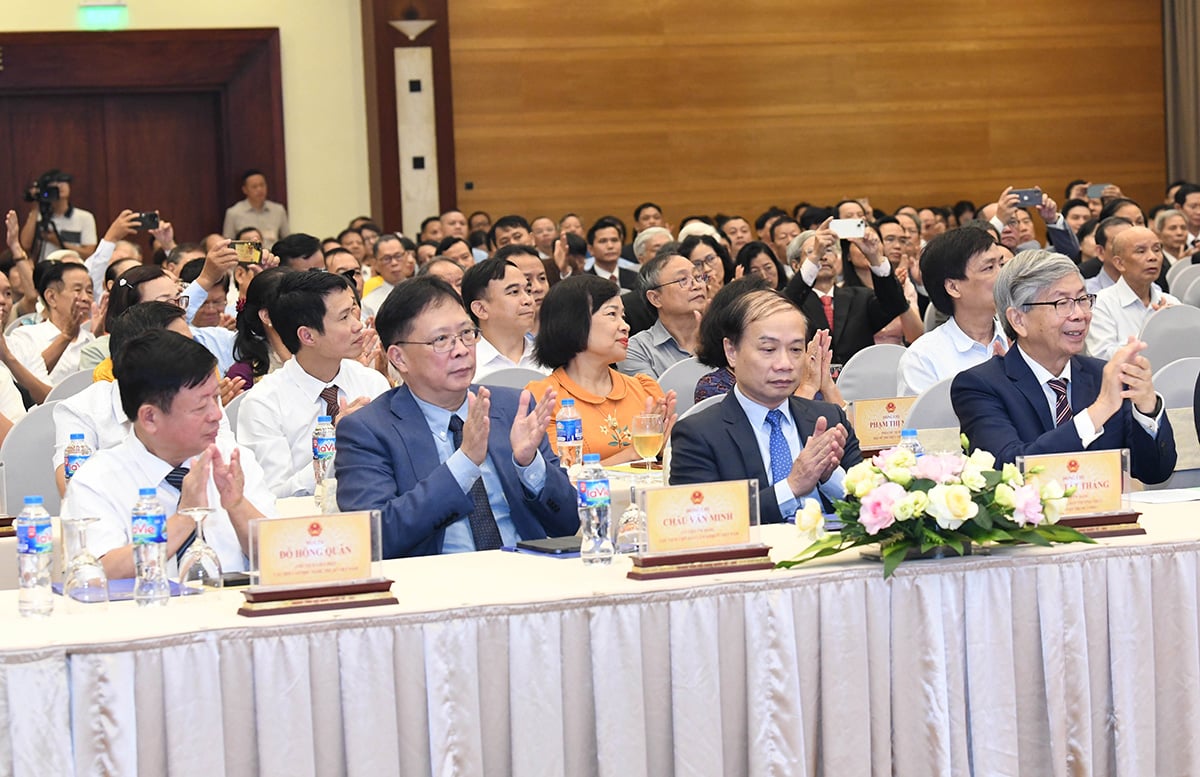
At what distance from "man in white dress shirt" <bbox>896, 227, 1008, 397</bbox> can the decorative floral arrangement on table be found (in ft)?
6.57

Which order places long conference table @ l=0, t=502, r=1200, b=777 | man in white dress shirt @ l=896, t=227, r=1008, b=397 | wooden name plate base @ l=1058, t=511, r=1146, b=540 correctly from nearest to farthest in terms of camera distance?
long conference table @ l=0, t=502, r=1200, b=777
wooden name plate base @ l=1058, t=511, r=1146, b=540
man in white dress shirt @ l=896, t=227, r=1008, b=397

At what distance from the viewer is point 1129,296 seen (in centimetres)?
655

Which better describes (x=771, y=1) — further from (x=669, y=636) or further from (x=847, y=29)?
(x=669, y=636)

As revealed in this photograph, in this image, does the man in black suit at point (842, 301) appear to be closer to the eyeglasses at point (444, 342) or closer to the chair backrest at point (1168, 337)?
the chair backrest at point (1168, 337)

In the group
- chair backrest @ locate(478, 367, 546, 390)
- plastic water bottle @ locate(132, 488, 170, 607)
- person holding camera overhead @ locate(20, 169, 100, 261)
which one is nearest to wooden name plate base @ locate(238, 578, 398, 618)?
plastic water bottle @ locate(132, 488, 170, 607)

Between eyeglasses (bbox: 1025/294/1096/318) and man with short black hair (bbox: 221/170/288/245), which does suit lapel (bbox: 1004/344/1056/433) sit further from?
man with short black hair (bbox: 221/170/288/245)

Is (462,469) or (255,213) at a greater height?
(255,213)

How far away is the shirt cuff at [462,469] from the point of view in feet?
10.3

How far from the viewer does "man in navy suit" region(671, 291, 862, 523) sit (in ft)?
11.2

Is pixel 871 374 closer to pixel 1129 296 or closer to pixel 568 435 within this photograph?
pixel 568 435

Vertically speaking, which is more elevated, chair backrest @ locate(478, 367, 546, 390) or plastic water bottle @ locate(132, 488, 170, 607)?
chair backrest @ locate(478, 367, 546, 390)

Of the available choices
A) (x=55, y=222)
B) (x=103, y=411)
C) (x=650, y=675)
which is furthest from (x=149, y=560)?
(x=55, y=222)

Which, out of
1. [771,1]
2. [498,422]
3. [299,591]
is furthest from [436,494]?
[771,1]

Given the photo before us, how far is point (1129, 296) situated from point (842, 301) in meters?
1.21
